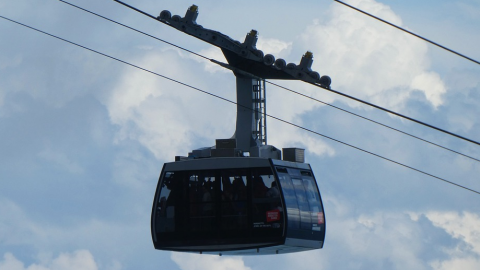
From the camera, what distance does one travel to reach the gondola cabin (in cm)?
2494

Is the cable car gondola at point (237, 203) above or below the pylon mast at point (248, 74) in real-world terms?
below

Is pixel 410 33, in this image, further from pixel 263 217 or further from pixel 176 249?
pixel 176 249

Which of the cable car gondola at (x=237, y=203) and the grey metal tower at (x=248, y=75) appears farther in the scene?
the grey metal tower at (x=248, y=75)

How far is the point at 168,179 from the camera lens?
84.4ft

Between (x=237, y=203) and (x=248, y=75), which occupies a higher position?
(x=248, y=75)

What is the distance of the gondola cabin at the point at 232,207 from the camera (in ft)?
81.8

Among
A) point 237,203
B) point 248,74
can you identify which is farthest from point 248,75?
point 237,203

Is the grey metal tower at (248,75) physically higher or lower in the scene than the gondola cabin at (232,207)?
higher

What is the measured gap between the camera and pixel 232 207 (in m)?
25.3

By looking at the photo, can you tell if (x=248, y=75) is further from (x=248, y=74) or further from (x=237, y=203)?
(x=237, y=203)

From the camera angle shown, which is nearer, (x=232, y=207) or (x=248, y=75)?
(x=232, y=207)

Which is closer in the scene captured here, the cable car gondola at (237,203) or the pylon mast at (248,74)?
the cable car gondola at (237,203)

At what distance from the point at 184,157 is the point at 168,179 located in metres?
0.92

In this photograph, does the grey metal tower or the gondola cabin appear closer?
the gondola cabin
